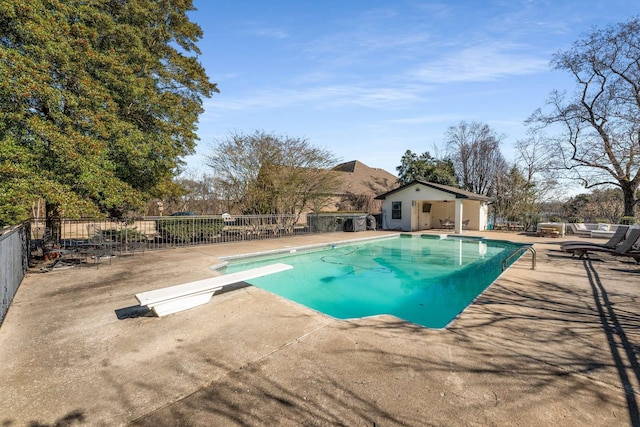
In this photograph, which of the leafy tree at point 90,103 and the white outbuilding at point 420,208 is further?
the white outbuilding at point 420,208

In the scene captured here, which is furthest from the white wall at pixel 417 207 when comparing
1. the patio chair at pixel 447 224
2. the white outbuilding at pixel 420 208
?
the patio chair at pixel 447 224

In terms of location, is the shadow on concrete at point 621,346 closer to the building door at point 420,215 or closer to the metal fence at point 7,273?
the metal fence at point 7,273

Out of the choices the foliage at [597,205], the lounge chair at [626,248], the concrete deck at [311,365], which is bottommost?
the concrete deck at [311,365]

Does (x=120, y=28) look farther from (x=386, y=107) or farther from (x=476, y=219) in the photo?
(x=476, y=219)

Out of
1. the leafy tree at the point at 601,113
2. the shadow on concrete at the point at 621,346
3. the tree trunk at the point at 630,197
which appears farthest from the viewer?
the tree trunk at the point at 630,197

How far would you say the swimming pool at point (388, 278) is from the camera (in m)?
6.56

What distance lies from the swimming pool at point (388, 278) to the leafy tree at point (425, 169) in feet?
48.6

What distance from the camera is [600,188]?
65.9 ft

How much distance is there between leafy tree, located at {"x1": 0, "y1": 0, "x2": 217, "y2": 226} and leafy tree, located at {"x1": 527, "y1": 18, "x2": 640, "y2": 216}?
2225cm

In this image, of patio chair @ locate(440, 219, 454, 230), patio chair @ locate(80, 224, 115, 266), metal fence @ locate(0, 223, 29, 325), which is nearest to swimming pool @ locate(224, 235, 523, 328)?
patio chair @ locate(80, 224, 115, 266)

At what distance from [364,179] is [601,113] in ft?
59.8

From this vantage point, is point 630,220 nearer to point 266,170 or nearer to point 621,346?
point 621,346

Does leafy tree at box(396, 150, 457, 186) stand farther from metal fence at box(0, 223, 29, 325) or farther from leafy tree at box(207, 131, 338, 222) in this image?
metal fence at box(0, 223, 29, 325)

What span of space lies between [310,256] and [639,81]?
847 inches
